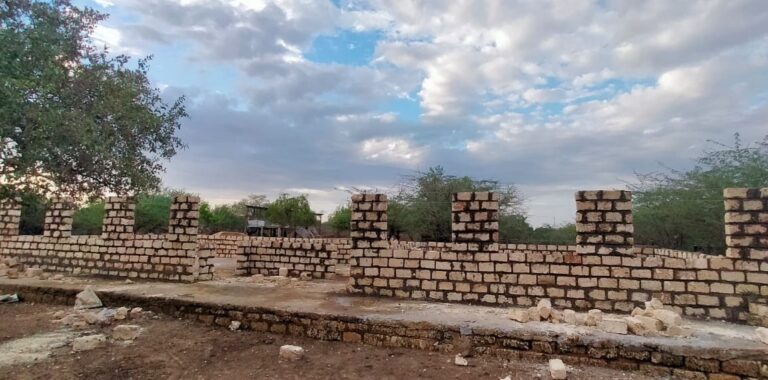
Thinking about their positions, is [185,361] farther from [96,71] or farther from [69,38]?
[69,38]

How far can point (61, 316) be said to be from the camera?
6.75 metres

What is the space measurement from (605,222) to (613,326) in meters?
1.90

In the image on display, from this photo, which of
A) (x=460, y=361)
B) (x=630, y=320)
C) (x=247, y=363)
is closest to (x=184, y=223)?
(x=247, y=363)

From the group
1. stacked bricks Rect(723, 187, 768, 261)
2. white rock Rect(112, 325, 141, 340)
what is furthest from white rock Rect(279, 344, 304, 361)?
stacked bricks Rect(723, 187, 768, 261)

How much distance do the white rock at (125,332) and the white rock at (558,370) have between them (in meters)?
5.35

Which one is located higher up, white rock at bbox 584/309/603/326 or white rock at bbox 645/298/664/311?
white rock at bbox 645/298/664/311

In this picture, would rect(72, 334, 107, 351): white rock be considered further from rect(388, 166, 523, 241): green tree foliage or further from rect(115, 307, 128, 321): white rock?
rect(388, 166, 523, 241): green tree foliage

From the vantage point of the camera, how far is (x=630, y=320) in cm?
486

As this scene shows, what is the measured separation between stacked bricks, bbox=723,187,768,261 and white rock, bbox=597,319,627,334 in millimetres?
2181

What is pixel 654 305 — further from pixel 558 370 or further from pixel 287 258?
pixel 287 258

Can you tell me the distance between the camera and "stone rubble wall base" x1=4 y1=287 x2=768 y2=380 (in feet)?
13.9

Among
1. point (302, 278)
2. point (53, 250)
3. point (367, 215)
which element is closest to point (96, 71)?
point (367, 215)

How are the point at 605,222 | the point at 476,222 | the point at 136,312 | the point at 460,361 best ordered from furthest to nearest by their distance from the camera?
the point at 476,222 → the point at 136,312 → the point at 605,222 → the point at 460,361

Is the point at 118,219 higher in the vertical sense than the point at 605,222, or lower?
lower
